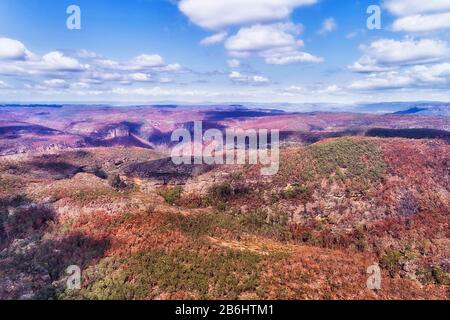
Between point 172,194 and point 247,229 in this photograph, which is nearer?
point 247,229

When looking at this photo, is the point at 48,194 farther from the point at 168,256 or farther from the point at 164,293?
the point at 164,293

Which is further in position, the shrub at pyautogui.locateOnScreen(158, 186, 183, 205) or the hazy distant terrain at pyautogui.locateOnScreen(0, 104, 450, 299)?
the shrub at pyautogui.locateOnScreen(158, 186, 183, 205)

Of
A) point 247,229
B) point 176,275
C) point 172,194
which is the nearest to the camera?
point 176,275

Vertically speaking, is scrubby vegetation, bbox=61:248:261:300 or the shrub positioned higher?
scrubby vegetation, bbox=61:248:261:300

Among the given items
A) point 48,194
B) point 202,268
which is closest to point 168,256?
point 202,268

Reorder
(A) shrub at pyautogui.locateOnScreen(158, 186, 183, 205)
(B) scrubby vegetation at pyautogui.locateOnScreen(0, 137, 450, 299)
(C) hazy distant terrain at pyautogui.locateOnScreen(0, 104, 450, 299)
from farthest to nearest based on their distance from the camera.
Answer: (A) shrub at pyautogui.locateOnScreen(158, 186, 183, 205) < (C) hazy distant terrain at pyautogui.locateOnScreen(0, 104, 450, 299) < (B) scrubby vegetation at pyautogui.locateOnScreen(0, 137, 450, 299)

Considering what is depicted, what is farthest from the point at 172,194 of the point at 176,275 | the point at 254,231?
the point at 176,275

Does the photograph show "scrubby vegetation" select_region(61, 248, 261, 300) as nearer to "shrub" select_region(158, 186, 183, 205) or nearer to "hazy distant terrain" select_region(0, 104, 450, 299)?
"hazy distant terrain" select_region(0, 104, 450, 299)

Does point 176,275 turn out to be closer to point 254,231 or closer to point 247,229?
point 247,229

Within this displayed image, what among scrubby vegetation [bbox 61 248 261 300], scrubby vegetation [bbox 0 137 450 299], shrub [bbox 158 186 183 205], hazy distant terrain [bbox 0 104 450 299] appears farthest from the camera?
shrub [bbox 158 186 183 205]

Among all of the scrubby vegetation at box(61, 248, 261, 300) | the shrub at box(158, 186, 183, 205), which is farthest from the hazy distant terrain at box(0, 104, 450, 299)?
the shrub at box(158, 186, 183, 205)

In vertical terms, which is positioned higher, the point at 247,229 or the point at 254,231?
the point at 247,229
